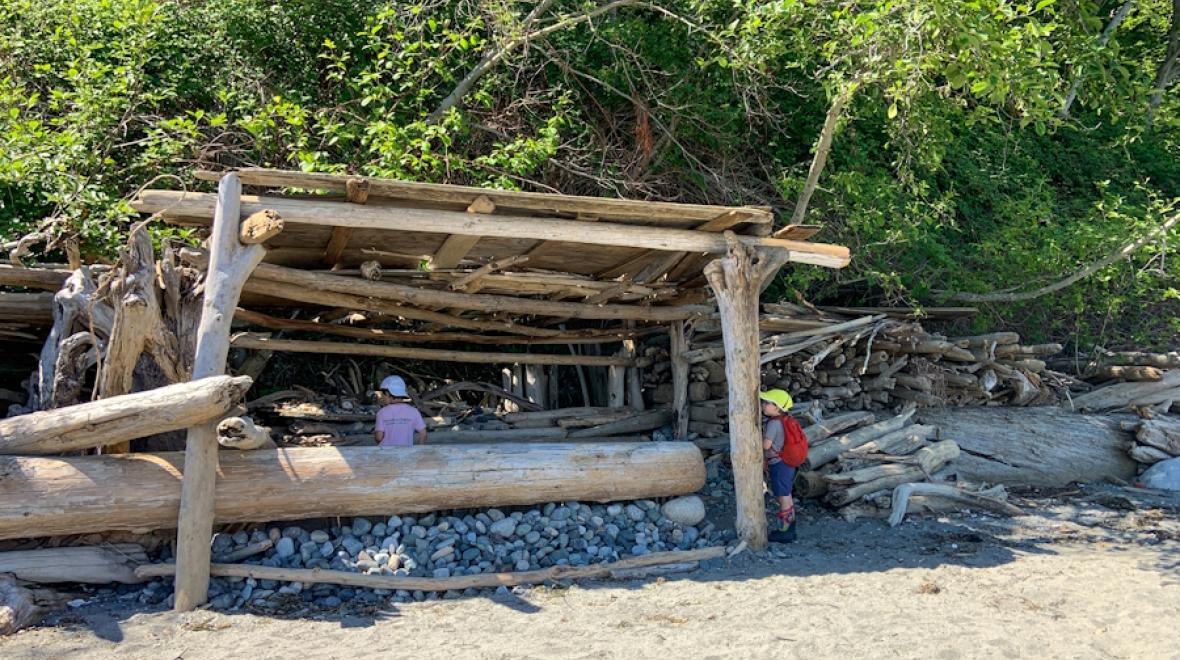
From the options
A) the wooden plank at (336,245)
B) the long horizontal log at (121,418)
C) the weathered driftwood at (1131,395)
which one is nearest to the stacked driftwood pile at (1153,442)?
the weathered driftwood at (1131,395)

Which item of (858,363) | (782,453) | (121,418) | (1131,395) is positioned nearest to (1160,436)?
(1131,395)

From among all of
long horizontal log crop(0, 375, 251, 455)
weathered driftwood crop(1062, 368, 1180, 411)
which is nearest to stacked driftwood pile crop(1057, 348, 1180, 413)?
weathered driftwood crop(1062, 368, 1180, 411)

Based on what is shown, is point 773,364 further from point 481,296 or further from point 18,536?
point 18,536

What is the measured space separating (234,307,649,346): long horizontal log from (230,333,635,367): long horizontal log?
0.41 ft

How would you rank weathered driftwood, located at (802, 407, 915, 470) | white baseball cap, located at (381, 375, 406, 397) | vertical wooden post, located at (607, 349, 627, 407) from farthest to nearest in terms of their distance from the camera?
vertical wooden post, located at (607, 349, 627, 407) < weathered driftwood, located at (802, 407, 915, 470) < white baseball cap, located at (381, 375, 406, 397)

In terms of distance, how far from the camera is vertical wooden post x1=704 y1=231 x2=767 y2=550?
25.7 ft

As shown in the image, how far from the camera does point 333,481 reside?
22.3 ft

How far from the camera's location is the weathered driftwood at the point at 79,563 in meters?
6.04

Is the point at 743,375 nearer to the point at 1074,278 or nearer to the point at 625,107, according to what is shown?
the point at 625,107

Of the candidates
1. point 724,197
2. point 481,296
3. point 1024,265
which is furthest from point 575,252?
point 1024,265

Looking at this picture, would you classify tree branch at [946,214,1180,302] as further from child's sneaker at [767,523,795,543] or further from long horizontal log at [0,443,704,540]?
long horizontal log at [0,443,704,540]

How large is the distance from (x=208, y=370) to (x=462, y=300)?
2.86 metres

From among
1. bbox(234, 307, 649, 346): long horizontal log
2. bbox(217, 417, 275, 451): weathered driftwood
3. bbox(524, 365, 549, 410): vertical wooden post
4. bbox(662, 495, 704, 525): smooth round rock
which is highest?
bbox(234, 307, 649, 346): long horizontal log

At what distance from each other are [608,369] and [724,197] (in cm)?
267
